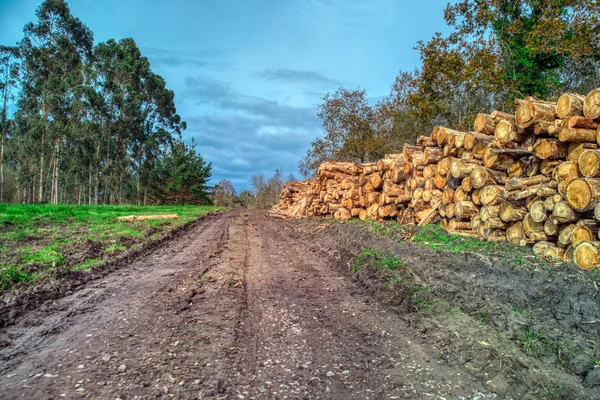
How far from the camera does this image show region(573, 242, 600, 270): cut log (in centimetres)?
460

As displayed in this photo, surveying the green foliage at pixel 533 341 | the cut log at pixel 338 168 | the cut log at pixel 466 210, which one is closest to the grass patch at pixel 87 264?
the green foliage at pixel 533 341

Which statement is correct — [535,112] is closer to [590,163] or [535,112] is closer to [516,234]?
[590,163]

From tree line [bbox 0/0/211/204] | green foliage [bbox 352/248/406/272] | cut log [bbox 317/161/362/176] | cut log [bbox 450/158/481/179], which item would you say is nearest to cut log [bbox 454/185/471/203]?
cut log [bbox 450/158/481/179]

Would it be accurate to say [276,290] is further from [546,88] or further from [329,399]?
[546,88]

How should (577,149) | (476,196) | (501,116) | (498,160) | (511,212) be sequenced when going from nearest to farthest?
(577,149)
(511,212)
(498,160)
(501,116)
(476,196)

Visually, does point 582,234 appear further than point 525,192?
No

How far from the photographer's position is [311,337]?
3.80 metres

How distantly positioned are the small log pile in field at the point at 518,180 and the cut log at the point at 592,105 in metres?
0.02

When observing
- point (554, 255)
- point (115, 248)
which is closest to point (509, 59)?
point (554, 255)

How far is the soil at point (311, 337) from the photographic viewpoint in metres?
2.84

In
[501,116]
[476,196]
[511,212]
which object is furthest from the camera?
[476,196]

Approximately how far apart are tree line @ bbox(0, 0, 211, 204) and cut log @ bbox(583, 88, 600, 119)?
1507 inches

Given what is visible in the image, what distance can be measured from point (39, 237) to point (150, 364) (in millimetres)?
8440

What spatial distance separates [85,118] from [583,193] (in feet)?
144
